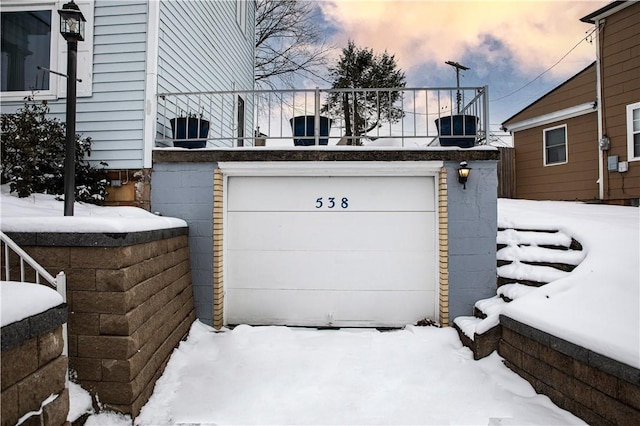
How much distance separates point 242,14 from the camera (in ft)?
29.3

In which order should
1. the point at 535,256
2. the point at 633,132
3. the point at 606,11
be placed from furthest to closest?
1. the point at 606,11
2. the point at 633,132
3. the point at 535,256

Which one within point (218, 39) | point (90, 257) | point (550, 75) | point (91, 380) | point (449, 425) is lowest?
point (449, 425)

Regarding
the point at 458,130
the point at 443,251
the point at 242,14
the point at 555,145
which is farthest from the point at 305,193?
the point at 555,145

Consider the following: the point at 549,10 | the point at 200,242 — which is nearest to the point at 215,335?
the point at 200,242

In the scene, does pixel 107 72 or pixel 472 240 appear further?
pixel 107 72

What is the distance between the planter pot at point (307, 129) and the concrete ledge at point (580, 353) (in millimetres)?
3046

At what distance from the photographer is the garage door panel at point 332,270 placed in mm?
4578

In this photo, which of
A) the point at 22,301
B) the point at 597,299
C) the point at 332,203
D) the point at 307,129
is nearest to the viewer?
the point at 22,301

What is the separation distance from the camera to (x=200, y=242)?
4465 mm

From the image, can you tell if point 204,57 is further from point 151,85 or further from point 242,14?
point 242,14

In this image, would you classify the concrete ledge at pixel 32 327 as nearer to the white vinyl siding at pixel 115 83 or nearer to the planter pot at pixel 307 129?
the white vinyl siding at pixel 115 83

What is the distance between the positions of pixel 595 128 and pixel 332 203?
7.37 metres

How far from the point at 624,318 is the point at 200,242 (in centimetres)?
423

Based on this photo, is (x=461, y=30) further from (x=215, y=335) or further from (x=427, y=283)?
(x=215, y=335)
